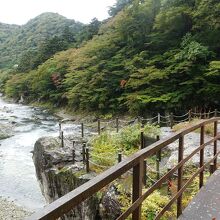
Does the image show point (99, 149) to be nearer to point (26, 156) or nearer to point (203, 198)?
point (203, 198)

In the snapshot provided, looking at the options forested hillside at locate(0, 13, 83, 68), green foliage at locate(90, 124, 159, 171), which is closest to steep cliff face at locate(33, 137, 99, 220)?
green foliage at locate(90, 124, 159, 171)

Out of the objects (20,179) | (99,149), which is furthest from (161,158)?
(20,179)

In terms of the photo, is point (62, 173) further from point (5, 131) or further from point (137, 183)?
point (5, 131)

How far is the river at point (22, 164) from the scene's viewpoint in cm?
1582

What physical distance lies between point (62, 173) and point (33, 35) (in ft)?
439

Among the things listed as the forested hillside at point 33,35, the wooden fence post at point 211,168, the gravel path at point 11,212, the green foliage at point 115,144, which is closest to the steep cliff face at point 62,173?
the green foliage at point 115,144

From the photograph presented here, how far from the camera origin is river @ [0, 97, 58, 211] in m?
15.8

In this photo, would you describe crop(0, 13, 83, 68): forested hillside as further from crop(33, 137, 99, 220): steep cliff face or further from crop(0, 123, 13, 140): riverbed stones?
crop(33, 137, 99, 220): steep cliff face

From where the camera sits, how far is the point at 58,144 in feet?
49.4

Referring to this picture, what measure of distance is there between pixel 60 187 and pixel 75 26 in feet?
399

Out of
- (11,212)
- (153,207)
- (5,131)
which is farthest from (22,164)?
(153,207)

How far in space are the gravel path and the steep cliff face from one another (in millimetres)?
1504

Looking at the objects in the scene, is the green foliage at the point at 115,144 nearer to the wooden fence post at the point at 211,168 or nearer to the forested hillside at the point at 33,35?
the wooden fence post at the point at 211,168

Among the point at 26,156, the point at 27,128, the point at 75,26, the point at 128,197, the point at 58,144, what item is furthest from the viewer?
the point at 75,26
